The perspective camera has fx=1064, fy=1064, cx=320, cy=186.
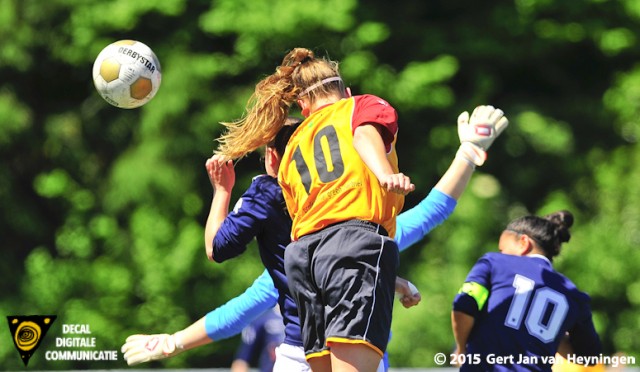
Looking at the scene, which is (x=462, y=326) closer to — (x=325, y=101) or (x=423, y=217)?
(x=423, y=217)

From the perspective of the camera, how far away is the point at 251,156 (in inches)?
446

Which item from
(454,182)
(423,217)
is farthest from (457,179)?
(423,217)

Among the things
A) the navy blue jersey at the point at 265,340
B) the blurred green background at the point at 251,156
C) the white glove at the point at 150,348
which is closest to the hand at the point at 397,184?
the white glove at the point at 150,348

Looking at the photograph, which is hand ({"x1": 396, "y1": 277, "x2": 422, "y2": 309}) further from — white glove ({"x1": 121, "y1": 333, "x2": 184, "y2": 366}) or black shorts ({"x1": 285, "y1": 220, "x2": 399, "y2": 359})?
A: white glove ({"x1": 121, "y1": 333, "x2": 184, "y2": 366})

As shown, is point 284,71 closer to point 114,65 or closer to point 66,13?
point 114,65

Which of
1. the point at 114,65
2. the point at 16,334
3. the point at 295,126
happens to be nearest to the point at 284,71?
the point at 295,126

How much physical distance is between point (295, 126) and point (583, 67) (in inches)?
348

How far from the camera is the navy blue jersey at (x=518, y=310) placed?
4.62 m

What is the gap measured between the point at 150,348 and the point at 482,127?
1.70 meters

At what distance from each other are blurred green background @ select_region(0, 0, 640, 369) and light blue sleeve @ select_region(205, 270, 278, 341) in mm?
6485

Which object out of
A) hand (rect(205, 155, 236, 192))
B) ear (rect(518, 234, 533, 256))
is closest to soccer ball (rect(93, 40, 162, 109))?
hand (rect(205, 155, 236, 192))

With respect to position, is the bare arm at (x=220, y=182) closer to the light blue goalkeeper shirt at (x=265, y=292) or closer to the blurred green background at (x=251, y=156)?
the light blue goalkeeper shirt at (x=265, y=292)

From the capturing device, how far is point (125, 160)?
11.4 meters

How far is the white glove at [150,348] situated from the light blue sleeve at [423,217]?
1029 millimetres
